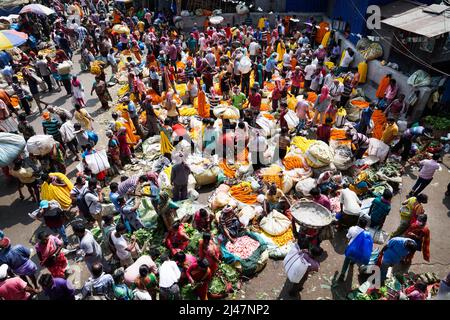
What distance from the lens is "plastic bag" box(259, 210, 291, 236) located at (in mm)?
7250

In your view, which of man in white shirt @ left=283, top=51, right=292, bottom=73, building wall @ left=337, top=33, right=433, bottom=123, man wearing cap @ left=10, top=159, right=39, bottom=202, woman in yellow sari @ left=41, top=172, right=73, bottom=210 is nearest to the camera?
woman in yellow sari @ left=41, top=172, right=73, bottom=210

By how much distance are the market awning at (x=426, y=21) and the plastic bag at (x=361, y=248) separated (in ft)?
24.8

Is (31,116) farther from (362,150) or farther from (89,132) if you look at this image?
(362,150)

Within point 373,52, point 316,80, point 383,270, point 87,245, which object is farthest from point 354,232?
point 373,52

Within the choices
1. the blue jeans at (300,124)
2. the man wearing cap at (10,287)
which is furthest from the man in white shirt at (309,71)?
the man wearing cap at (10,287)

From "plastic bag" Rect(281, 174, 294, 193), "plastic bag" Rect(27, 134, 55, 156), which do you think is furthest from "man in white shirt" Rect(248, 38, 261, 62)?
"plastic bag" Rect(27, 134, 55, 156)

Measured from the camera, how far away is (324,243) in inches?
285

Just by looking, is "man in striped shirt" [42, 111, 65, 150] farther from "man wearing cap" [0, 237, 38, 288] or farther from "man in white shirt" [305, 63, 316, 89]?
"man in white shirt" [305, 63, 316, 89]

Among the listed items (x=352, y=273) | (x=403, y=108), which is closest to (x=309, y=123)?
(x=403, y=108)

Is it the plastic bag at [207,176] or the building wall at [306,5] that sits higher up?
the building wall at [306,5]

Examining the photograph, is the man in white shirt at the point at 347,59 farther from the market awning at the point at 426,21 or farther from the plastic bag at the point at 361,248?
the plastic bag at the point at 361,248

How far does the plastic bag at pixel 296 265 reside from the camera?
5.41 metres

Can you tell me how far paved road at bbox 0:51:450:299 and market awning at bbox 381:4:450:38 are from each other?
13.5ft

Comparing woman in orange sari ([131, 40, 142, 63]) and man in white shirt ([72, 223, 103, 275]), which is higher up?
woman in orange sari ([131, 40, 142, 63])
